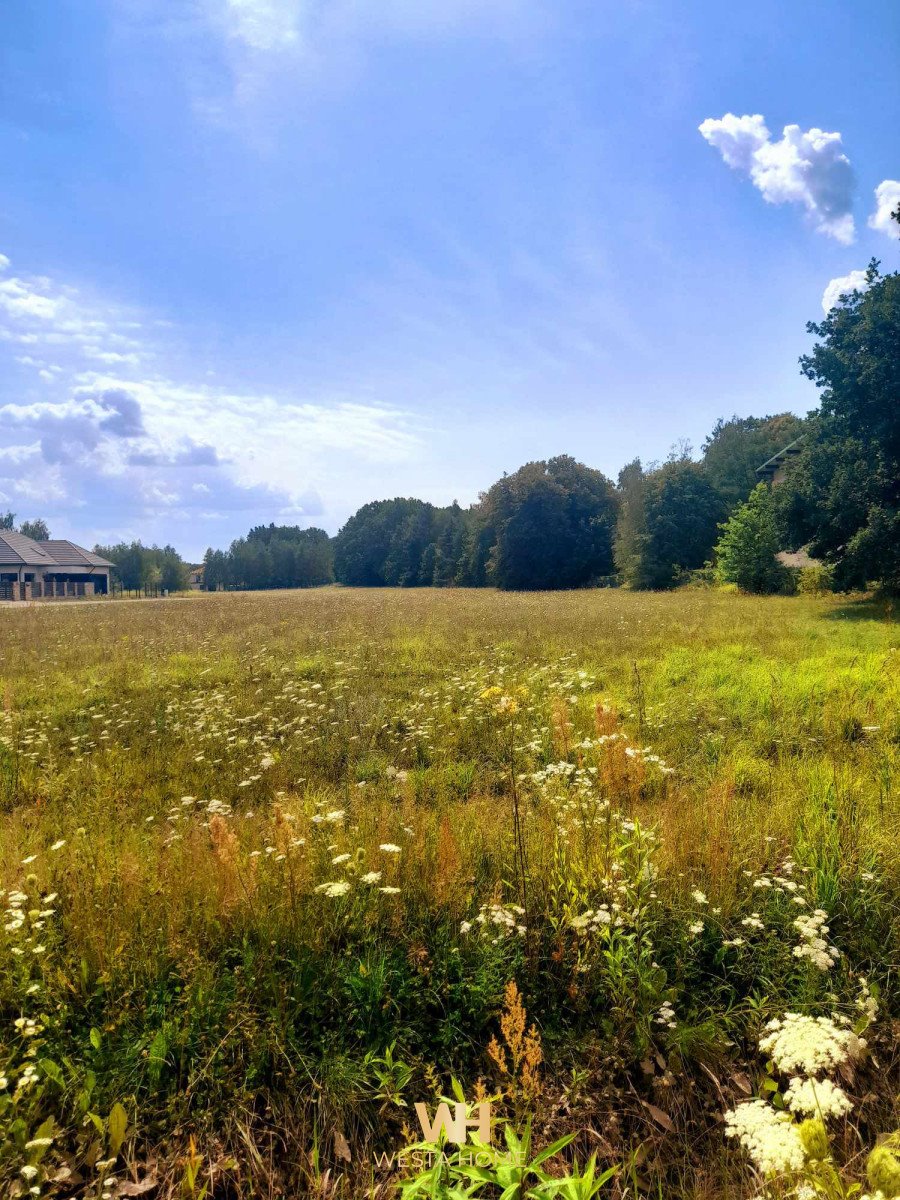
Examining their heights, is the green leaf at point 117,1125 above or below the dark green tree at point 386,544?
below

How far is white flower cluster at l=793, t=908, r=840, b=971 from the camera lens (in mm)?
2844

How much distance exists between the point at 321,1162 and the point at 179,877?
5.56ft

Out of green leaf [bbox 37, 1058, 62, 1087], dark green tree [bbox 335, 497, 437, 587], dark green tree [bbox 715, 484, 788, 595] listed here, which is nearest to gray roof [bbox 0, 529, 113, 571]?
dark green tree [bbox 335, 497, 437, 587]

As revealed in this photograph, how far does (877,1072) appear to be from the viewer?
2.64 meters

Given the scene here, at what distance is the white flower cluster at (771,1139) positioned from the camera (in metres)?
1.61

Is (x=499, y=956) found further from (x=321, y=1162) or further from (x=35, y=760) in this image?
(x=35, y=760)

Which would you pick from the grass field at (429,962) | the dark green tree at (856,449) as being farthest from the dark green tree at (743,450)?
the grass field at (429,962)

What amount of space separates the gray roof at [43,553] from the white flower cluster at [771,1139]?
66608mm

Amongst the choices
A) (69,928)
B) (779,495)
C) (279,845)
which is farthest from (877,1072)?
(779,495)

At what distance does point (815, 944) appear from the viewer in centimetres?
293

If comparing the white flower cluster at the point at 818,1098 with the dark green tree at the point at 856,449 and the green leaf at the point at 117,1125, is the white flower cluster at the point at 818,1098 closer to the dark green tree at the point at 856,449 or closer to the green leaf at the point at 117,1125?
the green leaf at the point at 117,1125

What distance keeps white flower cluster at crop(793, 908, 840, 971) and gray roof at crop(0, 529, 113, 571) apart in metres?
66.2

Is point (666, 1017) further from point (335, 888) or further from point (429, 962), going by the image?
point (335, 888)

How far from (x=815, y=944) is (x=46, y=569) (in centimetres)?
7077
